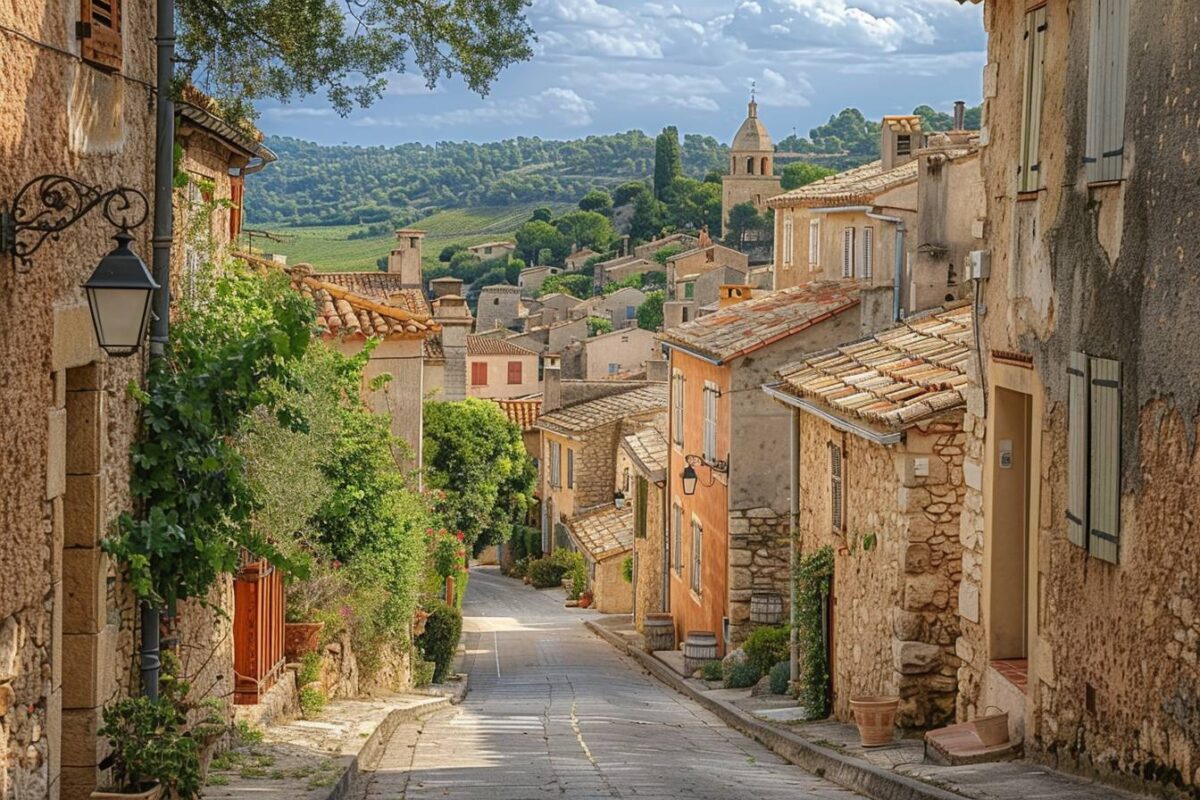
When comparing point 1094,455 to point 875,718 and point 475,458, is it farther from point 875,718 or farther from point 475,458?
point 475,458

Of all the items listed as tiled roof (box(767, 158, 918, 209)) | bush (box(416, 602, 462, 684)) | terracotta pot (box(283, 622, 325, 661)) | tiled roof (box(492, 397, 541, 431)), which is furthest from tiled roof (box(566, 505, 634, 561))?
terracotta pot (box(283, 622, 325, 661))

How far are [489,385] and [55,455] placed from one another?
235 feet

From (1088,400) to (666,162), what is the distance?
15359 cm

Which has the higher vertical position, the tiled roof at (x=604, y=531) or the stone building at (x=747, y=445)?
the stone building at (x=747, y=445)

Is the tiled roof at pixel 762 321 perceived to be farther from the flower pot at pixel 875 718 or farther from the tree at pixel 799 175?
the tree at pixel 799 175

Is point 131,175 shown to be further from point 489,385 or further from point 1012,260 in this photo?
point 489,385

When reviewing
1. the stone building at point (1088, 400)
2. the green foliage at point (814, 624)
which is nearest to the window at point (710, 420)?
the green foliage at point (814, 624)

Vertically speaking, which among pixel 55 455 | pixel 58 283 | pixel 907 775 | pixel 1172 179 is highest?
pixel 1172 179

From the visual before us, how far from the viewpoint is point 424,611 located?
26.8 meters

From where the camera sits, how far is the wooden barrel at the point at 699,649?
1001 inches

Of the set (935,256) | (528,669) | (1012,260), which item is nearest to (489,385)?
(528,669)

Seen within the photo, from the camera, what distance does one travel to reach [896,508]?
50.3 ft

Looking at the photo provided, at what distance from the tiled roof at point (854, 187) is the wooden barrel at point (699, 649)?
7.87 metres

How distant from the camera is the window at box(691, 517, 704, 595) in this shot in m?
27.5
